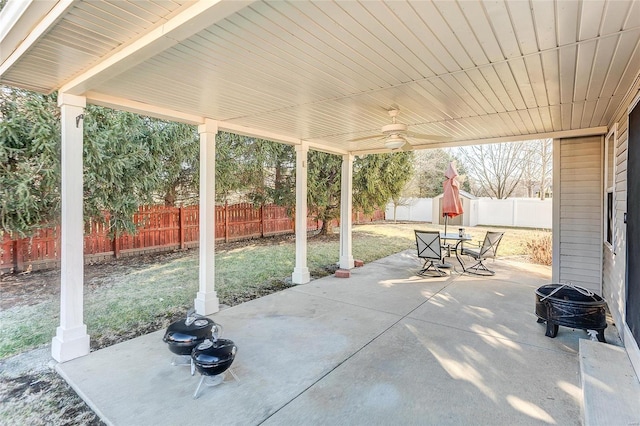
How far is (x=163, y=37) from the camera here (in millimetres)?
2021

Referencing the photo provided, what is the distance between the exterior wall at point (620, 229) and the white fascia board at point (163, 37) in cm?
352

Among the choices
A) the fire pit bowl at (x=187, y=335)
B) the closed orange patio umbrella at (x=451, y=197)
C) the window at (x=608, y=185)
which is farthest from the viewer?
the closed orange patio umbrella at (x=451, y=197)

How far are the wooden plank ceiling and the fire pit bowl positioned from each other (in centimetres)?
219

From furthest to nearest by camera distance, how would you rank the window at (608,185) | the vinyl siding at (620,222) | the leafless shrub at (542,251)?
the leafless shrub at (542,251), the window at (608,185), the vinyl siding at (620,222)

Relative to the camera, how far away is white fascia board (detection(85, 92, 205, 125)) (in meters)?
3.36

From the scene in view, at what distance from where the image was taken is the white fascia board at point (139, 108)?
336 centimetres

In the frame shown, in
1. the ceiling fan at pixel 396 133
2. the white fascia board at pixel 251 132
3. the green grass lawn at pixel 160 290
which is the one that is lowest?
the green grass lawn at pixel 160 290

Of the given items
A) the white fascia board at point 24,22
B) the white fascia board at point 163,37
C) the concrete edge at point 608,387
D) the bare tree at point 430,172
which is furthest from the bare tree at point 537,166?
the white fascia board at point 24,22

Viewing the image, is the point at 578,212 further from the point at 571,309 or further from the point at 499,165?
the point at 499,165

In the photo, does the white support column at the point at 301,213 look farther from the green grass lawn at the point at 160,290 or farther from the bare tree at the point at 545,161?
the bare tree at the point at 545,161

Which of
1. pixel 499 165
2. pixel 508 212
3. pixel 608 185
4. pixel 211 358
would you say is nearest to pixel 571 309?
pixel 608 185

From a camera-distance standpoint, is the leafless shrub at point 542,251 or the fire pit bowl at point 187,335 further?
the leafless shrub at point 542,251

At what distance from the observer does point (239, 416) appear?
2285 millimetres

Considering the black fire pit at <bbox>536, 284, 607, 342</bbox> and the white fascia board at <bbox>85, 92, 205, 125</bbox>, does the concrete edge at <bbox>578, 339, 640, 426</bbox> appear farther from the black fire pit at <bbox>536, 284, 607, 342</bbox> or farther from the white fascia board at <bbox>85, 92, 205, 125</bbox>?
the white fascia board at <bbox>85, 92, 205, 125</bbox>
